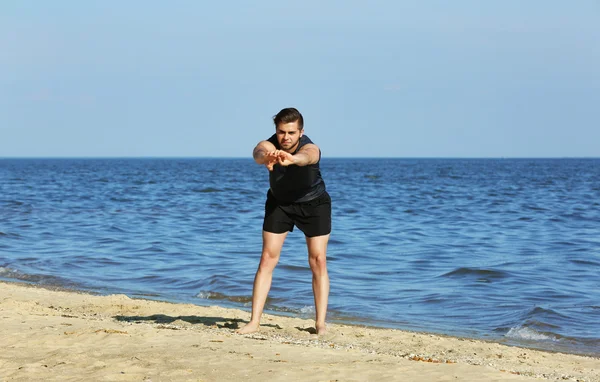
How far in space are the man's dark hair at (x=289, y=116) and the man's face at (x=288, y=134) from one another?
3cm

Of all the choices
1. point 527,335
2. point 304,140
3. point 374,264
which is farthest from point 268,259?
point 374,264

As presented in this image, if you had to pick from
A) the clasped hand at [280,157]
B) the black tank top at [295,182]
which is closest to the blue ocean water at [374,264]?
the black tank top at [295,182]

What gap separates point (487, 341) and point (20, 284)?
20.8ft

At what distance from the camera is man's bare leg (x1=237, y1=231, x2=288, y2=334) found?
6.63 meters

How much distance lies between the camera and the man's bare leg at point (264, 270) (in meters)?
6.63

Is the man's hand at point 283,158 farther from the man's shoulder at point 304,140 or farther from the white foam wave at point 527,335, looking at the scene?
the white foam wave at point 527,335

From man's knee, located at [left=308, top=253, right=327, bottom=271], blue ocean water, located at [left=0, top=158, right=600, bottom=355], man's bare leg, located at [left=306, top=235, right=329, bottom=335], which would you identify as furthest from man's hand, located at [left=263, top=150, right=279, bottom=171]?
blue ocean water, located at [left=0, top=158, right=600, bottom=355]

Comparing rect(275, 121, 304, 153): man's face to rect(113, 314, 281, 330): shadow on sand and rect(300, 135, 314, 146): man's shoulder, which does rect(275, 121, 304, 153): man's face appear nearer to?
rect(300, 135, 314, 146): man's shoulder

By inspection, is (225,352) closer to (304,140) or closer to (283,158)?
(283,158)

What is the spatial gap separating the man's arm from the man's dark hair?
0.20m

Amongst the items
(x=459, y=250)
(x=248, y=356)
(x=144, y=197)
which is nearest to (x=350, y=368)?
(x=248, y=356)

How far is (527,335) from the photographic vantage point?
8.19m

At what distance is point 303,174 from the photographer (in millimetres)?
6332

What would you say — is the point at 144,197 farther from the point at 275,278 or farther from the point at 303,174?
the point at 303,174
